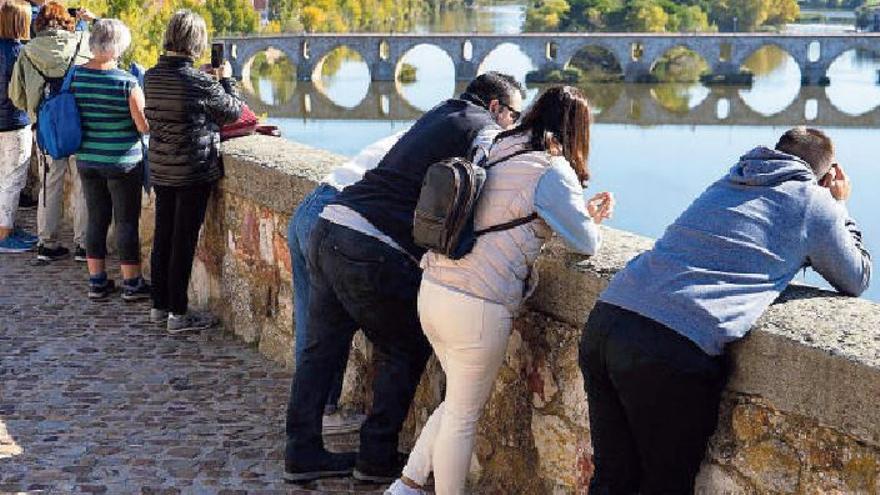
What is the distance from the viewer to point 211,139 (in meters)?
4.82

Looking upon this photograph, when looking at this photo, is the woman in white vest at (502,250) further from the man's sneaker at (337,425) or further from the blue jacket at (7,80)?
the blue jacket at (7,80)

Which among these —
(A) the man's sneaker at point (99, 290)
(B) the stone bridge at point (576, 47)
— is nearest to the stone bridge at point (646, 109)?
(B) the stone bridge at point (576, 47)

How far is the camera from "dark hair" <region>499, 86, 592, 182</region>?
9.41 feet

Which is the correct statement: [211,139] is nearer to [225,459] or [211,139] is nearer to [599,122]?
[225,459]

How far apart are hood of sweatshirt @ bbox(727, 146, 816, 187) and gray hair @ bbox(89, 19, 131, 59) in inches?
122

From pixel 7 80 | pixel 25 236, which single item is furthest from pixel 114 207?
pixel 25 236

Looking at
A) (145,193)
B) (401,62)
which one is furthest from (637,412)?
(401,62)

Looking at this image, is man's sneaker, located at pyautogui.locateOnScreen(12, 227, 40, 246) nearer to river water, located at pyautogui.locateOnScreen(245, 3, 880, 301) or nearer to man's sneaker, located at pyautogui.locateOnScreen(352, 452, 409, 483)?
man's sneaker, located at pyautogui.locateOnScreen(352, 452, 409, 483)

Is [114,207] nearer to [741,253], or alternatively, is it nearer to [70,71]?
[70,71]

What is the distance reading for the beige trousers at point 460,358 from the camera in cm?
292

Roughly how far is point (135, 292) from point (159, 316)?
424mm

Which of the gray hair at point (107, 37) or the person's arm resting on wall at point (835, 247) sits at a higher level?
the gray hair at point (107, 37)

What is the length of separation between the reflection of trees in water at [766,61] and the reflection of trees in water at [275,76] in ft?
82.2

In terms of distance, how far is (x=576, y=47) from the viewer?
221ft
